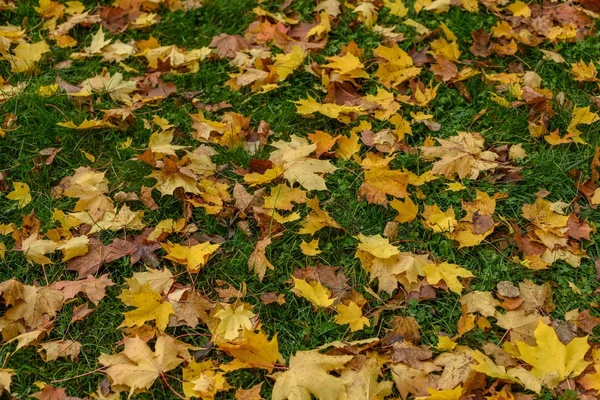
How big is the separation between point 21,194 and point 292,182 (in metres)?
1.15

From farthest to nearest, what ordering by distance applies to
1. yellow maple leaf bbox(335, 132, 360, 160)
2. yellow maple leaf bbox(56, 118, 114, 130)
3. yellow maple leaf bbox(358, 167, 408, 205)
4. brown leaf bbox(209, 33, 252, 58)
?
brown leaf bbox(209, 33, 252, 58) < yellow maple leaf bbox(56, 118, 114, 130) < yellow maple leaf bbox(335, 132, 360, 160) < yellow maple leaf bbox(358, 167, 408, 205)

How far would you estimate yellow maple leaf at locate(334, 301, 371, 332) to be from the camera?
233 cm

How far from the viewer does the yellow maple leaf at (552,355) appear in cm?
211

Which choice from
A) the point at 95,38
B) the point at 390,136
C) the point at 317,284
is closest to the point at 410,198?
the point at 390,136

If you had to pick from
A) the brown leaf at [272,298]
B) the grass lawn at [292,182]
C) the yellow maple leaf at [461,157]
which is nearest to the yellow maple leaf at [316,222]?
the grass lawn at [292,182]

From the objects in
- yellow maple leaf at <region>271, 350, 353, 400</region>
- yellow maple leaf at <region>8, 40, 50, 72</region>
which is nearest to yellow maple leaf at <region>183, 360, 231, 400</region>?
yellow maple leaf at <region>271, 350, 353, 400</region>

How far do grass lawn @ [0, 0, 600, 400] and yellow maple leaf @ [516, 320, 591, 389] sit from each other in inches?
1.0

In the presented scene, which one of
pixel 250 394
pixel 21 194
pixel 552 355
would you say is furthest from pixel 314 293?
pixel 21 194

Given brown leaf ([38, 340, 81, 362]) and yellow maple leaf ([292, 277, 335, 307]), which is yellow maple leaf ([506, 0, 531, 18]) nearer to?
yellow maple leaf ([292, 277, 335, 307])

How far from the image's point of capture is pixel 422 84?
3.22 metres

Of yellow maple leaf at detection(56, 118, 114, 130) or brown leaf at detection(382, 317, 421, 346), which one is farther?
yellow maple leaf at detection(56, 118, 114, 130)

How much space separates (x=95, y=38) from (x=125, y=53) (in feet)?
0.73

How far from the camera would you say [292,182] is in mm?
2750

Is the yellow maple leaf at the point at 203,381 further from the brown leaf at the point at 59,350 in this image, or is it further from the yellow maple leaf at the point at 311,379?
the brown leaf at the point at 59,350
